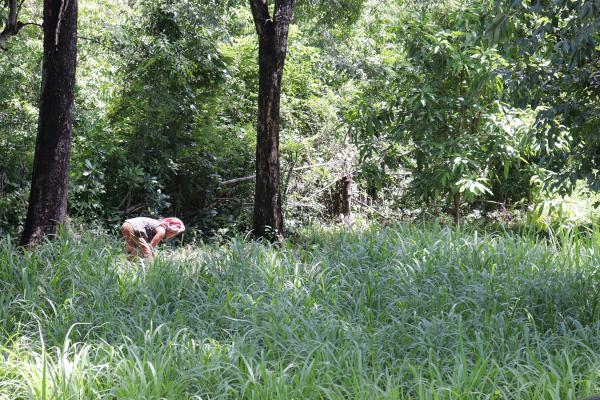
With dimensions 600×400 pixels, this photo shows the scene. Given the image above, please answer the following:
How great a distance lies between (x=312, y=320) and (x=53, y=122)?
4344mm

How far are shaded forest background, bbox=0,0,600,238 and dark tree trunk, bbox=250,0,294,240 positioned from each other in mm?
1524

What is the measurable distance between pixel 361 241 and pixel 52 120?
3728mm

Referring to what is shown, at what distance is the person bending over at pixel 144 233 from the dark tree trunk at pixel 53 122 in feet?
2.61

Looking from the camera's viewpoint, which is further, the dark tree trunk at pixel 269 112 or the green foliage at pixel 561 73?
the dark tree trunk at pixel 269 112

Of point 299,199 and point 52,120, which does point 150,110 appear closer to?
point 299,199

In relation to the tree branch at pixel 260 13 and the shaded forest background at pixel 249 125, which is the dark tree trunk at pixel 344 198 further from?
the tree branch at pixel 260 13

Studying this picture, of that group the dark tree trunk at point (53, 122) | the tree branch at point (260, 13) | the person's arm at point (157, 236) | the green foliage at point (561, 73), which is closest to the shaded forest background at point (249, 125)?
the dark tree trunk at point (53, 122)

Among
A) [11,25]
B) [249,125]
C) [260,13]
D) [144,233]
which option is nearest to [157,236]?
[144,233]

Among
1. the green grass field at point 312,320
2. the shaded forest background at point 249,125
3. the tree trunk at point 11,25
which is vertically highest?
the tree trunk at point 11,25

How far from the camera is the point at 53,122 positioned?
8125 mm

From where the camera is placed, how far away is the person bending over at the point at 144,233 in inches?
313

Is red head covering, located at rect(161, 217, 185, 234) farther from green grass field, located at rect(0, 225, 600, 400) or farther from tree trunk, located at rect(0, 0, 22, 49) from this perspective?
tree trunk, located at rect(0, 0, 22, 49)

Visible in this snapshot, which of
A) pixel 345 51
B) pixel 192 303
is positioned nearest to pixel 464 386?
pixel 192 303

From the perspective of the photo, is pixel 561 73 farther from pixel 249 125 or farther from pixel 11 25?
pixel 249 125
